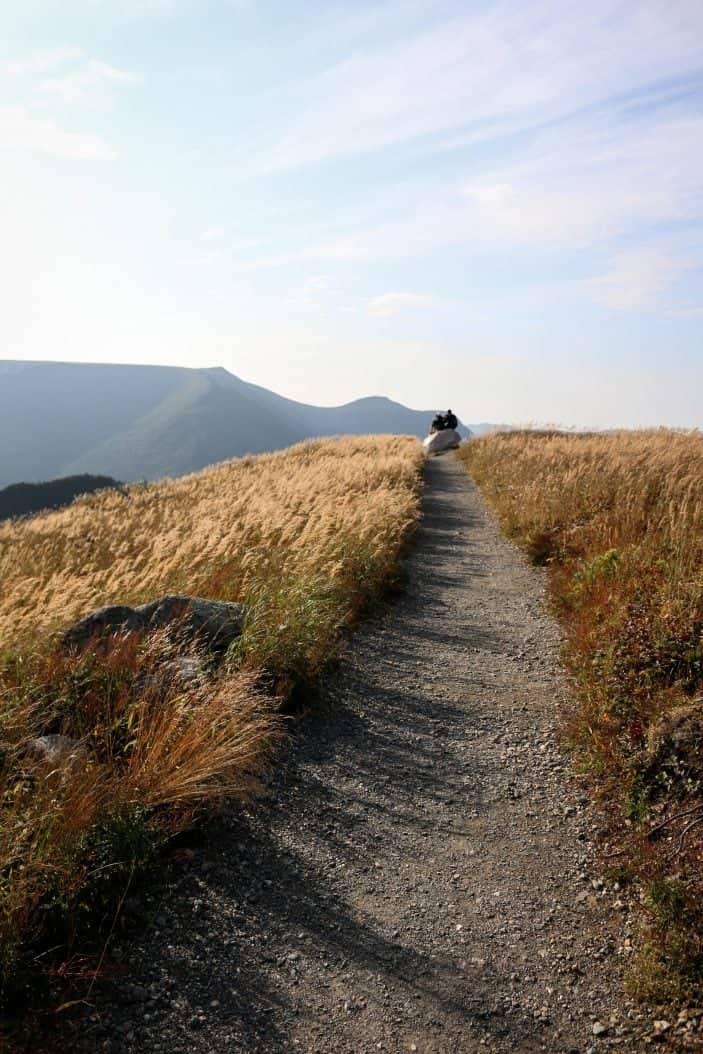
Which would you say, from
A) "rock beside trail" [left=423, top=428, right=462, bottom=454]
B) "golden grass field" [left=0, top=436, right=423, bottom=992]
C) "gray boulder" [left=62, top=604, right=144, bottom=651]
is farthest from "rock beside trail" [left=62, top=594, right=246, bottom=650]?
"rock beside trail" [left=423, top=428, right=462, bottom=454]

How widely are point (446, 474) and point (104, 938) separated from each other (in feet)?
73.9

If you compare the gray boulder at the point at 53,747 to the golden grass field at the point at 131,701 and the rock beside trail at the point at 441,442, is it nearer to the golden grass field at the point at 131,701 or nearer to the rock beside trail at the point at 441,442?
the golden grass field at the point at 131,701

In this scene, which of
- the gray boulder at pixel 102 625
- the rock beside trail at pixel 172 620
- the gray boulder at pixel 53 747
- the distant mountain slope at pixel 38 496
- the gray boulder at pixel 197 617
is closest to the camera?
the gray boulder at pixel 53 747

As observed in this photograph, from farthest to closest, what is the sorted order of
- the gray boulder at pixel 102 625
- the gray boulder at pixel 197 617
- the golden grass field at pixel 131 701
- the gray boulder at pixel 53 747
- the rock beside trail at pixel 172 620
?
the gray boulder at pixel 197 617 < the rock beside trail at pixel 172 620 < the gray boulder at pixel 102 625 < the gray boulder at pixel 53 747 < the golden grass field at pixel 131 701

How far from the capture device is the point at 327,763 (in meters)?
5.03

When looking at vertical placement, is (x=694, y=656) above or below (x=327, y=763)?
above

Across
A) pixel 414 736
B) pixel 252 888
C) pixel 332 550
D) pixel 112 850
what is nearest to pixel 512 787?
pixel 414 736

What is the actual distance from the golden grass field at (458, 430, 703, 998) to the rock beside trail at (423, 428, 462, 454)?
79.1 ft

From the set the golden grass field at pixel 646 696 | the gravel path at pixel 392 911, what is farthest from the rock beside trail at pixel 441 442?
the gravel path at pixel 392 911

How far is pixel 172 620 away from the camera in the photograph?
217 inches

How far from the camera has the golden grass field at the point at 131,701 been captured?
3.11 metres

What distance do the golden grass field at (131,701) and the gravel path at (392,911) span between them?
37 cm

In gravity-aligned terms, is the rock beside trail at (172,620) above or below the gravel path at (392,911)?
above

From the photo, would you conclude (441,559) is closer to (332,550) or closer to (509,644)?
(332,550)
